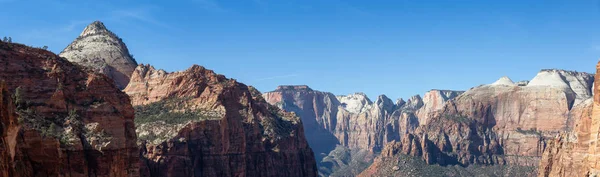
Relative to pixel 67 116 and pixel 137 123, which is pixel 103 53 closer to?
pixel 137 123

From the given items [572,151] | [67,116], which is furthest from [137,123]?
[572,151]

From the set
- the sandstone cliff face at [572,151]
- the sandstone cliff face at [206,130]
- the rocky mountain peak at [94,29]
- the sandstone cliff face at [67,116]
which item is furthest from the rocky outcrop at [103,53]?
the sandstone cliff face at [572,151]

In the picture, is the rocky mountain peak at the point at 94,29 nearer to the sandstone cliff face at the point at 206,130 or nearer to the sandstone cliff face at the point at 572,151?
the sandstone cliff face at the point at 206,130

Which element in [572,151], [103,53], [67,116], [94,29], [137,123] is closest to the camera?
[67,116]

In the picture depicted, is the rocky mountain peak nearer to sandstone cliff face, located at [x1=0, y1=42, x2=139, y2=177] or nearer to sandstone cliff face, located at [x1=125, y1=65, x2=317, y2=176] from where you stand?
sandstone cliff face, located at [x1=125, y1=65, x2=317, y2=176]

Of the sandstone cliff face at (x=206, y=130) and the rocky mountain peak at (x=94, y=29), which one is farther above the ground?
the rocky mountain peak at (x=94, y=29)
